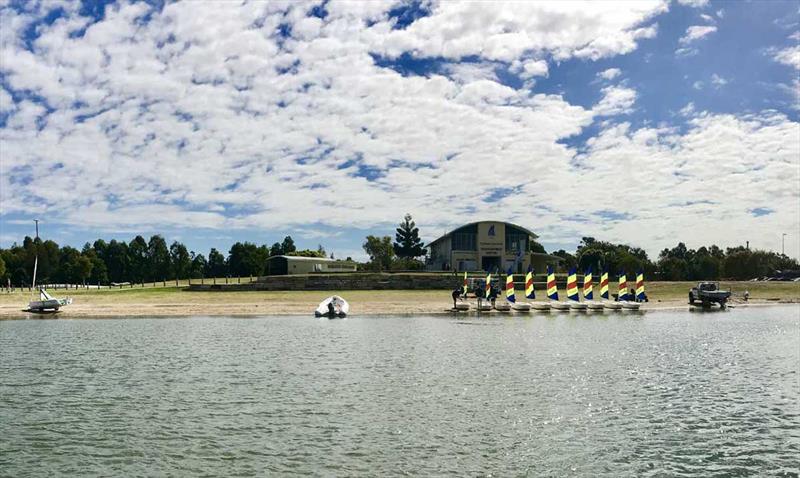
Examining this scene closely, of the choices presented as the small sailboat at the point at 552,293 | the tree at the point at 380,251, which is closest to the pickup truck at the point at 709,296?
the small sailboat at the point at 552,293

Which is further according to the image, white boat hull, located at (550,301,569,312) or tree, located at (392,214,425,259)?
tree, located at (392,214,425,259)

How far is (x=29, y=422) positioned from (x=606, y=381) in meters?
22.8

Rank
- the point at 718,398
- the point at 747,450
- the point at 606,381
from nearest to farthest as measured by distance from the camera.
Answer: the point at 747,450 → the point at 718,398 → the point at 606,381

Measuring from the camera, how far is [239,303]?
80.6m

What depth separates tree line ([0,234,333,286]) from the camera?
149000mm

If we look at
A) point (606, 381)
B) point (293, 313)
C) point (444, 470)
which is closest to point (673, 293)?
point (293, 313)

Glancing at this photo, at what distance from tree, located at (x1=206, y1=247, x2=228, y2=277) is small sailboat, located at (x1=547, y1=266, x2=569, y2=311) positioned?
11200 centimetres

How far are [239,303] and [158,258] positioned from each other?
96775 mm

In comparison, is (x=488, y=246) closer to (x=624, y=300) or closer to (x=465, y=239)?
(x=465, y=239)

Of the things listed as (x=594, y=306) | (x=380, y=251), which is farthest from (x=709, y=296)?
(x=380, y=251)

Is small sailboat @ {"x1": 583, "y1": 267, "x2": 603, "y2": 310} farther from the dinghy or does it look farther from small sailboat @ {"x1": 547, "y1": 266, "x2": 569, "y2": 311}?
the dinghy

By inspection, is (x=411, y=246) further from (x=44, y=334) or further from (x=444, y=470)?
(x=444, y=470)

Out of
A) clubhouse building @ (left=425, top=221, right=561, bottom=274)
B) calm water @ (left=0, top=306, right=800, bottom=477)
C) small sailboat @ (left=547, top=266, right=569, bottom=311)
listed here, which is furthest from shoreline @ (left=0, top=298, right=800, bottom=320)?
clubhouse building @ (left=425, top=221, right=561, bottom=274)

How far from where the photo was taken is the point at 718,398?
25.2 metres
